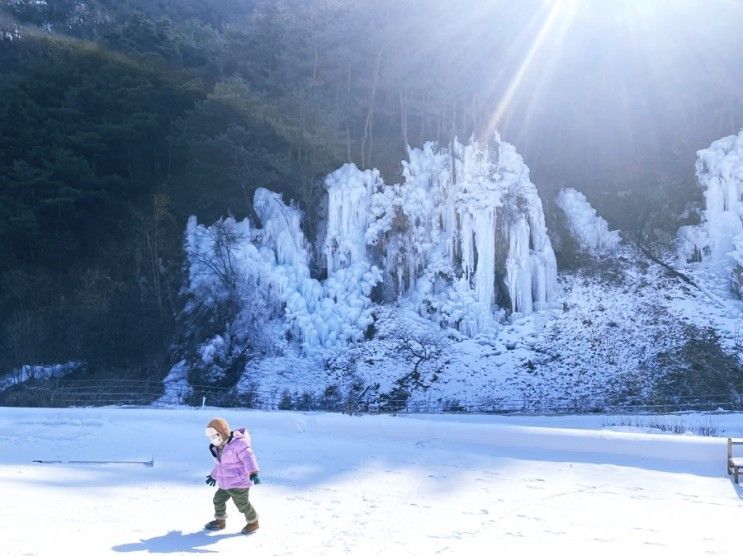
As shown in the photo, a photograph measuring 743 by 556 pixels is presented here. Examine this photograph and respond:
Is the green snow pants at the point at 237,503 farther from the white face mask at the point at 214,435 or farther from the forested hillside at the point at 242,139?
the forested hillside at the point at 242,139

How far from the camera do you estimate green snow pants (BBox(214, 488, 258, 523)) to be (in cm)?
598

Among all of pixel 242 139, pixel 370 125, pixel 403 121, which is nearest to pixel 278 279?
pixel 242 139

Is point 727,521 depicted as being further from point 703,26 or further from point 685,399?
point 703,26

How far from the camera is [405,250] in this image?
26.9m

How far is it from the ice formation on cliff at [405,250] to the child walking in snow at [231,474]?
18932 mm

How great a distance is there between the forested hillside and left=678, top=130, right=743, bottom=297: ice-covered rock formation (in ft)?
2.84

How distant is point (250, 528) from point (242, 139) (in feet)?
75.6

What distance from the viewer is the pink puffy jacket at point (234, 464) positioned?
6039mm

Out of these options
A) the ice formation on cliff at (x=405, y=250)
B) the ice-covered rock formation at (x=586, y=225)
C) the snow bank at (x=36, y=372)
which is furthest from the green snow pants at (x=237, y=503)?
the ice-covered rock formation at (x=586, y=225)

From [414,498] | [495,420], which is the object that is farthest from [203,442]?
[495,420]

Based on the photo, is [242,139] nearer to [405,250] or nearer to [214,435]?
[405,250]

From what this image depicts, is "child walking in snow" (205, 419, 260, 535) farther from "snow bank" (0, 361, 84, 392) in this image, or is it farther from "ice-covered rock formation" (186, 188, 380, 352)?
"snow bank" (0, 361, 84, 392)

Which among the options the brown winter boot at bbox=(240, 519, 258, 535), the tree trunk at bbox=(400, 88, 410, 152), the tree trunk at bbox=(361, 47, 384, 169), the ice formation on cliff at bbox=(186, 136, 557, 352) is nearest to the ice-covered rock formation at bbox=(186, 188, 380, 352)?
the ice formation on cliff at bbox=(186, 136, 557, 352)

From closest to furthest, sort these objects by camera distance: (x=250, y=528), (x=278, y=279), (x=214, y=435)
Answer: (x=250, y=528)
(x=214, y=435)
(x=278, y=279)
